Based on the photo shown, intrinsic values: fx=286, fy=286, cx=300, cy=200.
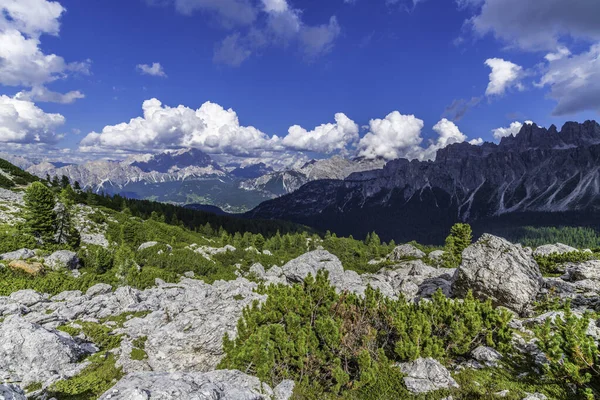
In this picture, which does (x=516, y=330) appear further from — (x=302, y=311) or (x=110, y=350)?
(x=110, y=350)

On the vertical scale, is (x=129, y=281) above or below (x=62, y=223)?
below


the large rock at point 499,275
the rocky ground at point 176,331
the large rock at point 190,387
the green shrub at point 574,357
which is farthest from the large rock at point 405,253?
the large rock at point 190,387

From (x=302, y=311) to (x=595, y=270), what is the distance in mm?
29803

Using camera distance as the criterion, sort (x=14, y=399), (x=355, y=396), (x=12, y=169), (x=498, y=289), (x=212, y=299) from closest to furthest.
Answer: (x=14, y=399) → (x=355, y=396) → (x=498, y=289) → (x=212, y=299) → (x=12, y=169)

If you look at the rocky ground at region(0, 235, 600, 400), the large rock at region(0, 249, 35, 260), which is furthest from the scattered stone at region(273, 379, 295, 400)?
the large rock at region(0, 249, 35, 260)

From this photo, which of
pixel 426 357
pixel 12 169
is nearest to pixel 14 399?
pixel 426 357

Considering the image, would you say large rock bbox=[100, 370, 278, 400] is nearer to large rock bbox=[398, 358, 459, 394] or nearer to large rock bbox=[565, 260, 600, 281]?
large rock bbox=[398, 358, 459, 394]

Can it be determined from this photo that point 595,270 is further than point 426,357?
Yes

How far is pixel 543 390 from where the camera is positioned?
11.6 metres

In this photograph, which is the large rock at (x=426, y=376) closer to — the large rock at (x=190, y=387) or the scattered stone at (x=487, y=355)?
the scattered stone at (x=487, y=355)

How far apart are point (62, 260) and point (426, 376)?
5019cm

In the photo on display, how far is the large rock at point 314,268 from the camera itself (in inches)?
1574

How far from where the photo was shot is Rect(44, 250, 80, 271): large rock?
4097 cm

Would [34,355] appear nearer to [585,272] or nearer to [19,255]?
[19,255]
